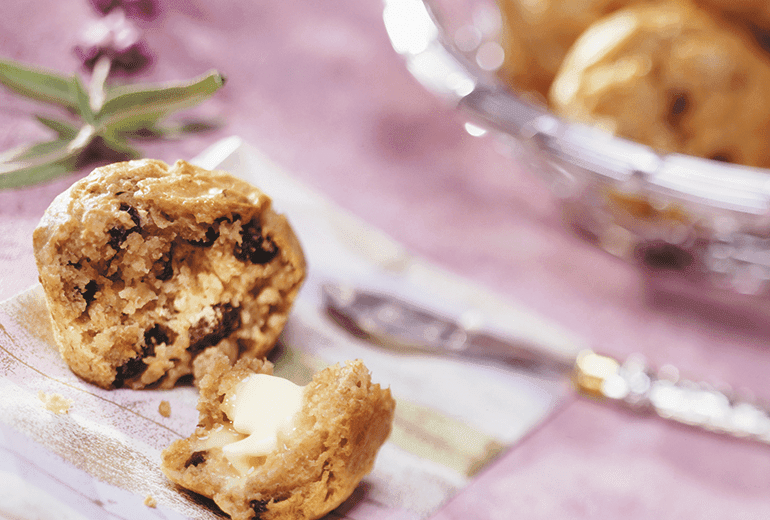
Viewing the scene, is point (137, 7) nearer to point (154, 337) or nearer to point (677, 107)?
point (154, 337)

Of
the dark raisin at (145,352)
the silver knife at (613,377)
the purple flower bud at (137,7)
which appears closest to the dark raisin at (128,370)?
the dark raisin at (145,352)

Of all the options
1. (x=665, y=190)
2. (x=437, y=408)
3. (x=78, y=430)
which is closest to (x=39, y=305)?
(x=78, y=430)

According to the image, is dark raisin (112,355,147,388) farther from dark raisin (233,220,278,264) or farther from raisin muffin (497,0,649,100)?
raisin muffin (497,0,649,100)

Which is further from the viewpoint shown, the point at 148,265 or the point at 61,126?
the point at 61,126

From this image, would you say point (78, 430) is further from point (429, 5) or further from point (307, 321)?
point (429, 5)

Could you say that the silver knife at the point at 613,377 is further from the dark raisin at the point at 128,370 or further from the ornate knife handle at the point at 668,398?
the dark raisin at the point at 128,370

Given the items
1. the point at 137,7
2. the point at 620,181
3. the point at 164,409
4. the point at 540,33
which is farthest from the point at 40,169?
the point at 540,33
